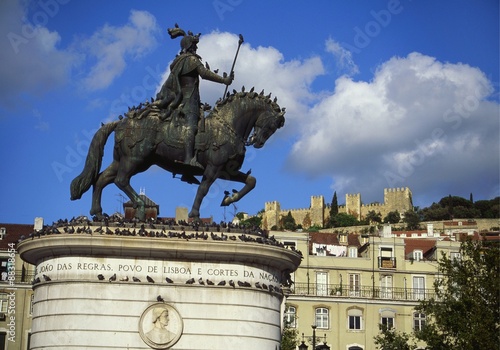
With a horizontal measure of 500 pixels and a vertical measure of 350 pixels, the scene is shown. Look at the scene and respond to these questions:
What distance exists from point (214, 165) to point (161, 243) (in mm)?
3129

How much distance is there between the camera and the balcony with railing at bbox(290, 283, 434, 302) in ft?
222

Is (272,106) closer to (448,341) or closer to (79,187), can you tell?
(79,187)

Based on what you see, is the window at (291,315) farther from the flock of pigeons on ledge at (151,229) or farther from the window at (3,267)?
the flock of pigeons on ledge at (151,229)

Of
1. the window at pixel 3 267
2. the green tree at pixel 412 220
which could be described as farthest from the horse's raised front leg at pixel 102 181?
the green tree at pixel 412 220

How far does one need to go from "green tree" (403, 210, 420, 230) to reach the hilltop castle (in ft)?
45.4

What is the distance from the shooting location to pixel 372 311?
67.9 meters

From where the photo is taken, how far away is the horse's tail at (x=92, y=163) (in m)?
26.8

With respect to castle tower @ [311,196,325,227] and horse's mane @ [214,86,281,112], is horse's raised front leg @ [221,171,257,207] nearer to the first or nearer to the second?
horse's mane @ [214,86,281,112]

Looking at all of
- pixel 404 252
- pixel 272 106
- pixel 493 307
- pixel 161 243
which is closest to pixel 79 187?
pixel 161 243

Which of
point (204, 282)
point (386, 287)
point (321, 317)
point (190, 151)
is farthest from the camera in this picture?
point (386, 287)

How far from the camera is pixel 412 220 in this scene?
170125mm

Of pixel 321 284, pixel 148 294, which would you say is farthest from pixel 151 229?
pixel 321 284

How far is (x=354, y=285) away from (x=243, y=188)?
139 ft

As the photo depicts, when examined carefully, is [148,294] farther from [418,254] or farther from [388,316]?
[418,254]
